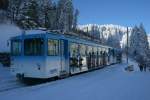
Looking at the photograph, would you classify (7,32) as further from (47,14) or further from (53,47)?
(53,47)

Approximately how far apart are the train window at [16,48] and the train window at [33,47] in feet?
1.71

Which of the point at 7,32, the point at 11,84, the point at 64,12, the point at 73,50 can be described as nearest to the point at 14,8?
the point at 7,32

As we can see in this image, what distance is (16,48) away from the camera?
1894 centimetres

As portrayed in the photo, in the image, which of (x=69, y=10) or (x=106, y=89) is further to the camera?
(x=69, y=10)

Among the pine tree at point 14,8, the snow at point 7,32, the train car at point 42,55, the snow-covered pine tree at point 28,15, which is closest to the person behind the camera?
the train car at point 42,55

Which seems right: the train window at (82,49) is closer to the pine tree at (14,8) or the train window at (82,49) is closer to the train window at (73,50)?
the train window at (73,50)

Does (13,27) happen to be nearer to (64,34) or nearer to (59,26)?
(59,26)

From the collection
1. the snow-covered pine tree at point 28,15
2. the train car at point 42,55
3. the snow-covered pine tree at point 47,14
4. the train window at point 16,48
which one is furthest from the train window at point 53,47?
the snow-covered pine tree at point 47,14

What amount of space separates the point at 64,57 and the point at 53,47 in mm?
2062

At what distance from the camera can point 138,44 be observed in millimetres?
90938

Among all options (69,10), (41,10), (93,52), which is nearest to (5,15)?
(41,10)

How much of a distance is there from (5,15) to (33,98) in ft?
153

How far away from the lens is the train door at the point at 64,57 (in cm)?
2027

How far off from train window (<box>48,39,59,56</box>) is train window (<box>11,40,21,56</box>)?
1.81 metres
